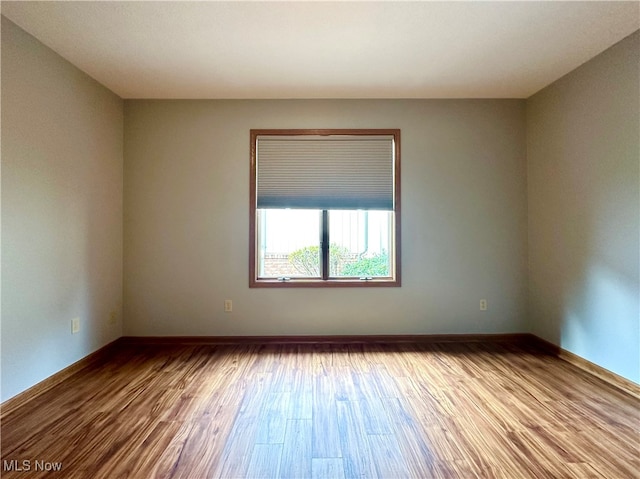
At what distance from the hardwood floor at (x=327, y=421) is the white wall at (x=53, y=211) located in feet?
1.34

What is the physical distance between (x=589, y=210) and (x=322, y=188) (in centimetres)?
248

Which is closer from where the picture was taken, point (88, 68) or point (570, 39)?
point (570, 39)

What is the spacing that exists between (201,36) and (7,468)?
2855 millimetres

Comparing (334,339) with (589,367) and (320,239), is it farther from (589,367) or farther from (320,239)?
(589,367)

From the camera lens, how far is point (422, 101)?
349cm

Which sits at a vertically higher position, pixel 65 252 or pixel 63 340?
pixel 65 252

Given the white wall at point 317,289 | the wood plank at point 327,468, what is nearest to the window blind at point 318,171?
the white wall at point 317,289

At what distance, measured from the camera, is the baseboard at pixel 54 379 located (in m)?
2.13

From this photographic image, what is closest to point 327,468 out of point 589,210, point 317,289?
point 317,289

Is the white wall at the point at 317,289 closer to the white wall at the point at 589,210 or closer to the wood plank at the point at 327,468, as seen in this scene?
the white wall at the point at 589,210

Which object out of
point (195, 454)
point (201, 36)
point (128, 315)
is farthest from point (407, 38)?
point (128, 315)

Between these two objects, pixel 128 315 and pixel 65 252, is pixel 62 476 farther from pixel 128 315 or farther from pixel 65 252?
pixel 128 315

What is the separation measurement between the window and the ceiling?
1.70ft

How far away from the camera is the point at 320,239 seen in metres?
3.59
